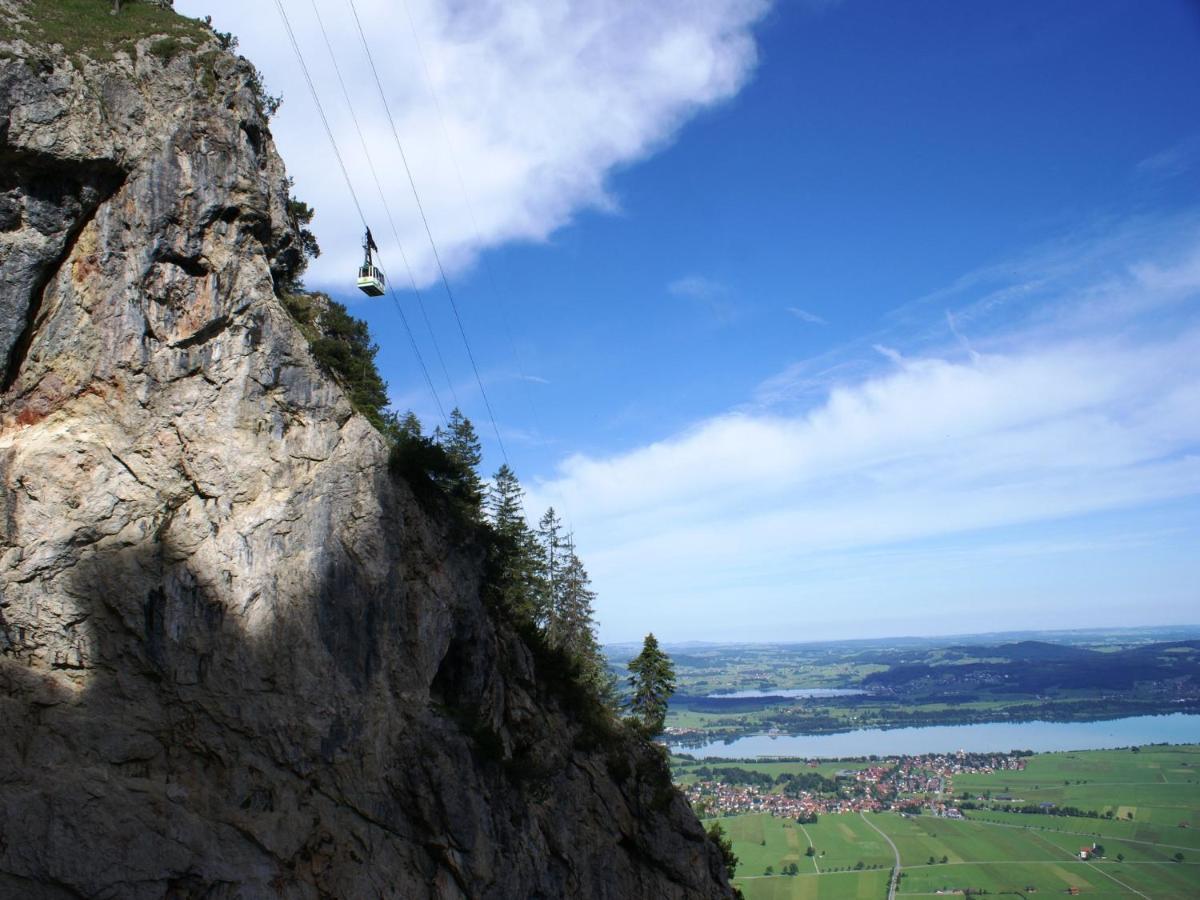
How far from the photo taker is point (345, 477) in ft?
66.4

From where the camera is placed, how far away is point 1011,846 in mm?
81625

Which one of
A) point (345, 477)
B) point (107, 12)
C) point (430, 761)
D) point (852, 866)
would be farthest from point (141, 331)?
point (852, 866)

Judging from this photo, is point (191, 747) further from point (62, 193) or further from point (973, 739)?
point (973, 739)

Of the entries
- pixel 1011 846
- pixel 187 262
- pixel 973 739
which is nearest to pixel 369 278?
pixel 187 262

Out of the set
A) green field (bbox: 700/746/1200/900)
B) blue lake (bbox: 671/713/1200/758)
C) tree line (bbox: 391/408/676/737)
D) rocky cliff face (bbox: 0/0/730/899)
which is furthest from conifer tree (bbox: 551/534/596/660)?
blue lake (bbox: 671/713/1200/758)

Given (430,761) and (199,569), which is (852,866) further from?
(199,569)

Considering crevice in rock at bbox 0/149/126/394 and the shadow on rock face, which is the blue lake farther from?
crevice in rock at bbox 0/149/126/394

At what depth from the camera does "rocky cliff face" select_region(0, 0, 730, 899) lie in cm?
1485

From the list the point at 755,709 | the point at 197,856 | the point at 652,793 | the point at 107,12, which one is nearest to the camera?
the point at 197,856

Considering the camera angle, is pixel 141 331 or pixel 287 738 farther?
pixel 141 331

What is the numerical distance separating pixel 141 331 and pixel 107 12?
37.8ft

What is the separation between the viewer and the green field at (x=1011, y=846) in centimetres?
6844

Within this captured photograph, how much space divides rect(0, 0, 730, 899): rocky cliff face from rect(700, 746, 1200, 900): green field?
198ft

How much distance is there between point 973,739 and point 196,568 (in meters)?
167
